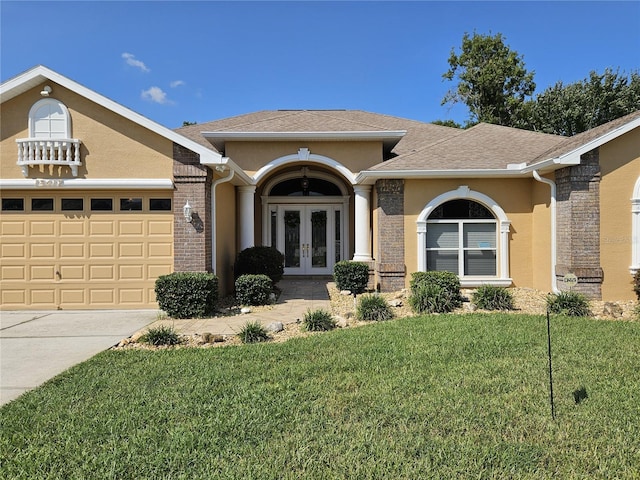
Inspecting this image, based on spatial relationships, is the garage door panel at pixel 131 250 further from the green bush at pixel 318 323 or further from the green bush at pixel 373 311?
the green bush at pixel 373 311

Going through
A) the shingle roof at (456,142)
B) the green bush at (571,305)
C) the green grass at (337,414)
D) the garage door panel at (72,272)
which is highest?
the shingle roof at (456,142)

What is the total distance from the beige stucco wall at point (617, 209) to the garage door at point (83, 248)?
402 inches

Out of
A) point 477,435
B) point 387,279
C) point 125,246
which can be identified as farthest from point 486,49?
point 477,435

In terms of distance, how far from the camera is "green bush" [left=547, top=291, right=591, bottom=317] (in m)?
7.88

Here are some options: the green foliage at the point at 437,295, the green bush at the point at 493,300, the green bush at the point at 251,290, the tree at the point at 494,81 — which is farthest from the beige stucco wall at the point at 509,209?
the tree at the point at 494,81

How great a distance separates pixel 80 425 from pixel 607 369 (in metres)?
5.81

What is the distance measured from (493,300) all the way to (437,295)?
4.01 feet

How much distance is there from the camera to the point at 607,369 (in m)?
4.81

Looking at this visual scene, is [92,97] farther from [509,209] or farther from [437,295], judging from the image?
[509,209]

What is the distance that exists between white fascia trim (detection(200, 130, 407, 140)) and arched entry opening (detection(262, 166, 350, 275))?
9.99 feet

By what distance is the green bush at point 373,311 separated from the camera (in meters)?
8.03

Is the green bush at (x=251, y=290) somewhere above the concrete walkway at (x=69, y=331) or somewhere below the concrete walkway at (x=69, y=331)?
above

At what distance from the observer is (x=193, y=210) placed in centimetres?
908

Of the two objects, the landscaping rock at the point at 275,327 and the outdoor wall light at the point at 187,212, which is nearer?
the landscaping rock at the point at 275,327
